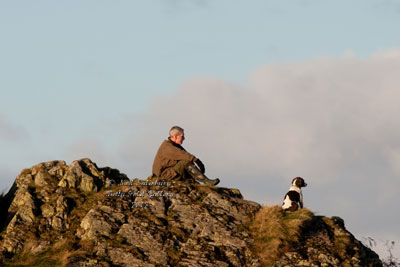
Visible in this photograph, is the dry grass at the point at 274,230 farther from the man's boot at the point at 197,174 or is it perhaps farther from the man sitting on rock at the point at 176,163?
the man sitting on rock at the point at 176,163

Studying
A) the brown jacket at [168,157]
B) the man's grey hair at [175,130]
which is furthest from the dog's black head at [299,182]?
the man's grey hair at [175,130]

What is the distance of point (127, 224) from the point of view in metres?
20.5

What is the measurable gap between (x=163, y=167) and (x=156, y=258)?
5.25m

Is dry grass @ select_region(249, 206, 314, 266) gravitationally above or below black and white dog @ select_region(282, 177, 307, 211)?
below

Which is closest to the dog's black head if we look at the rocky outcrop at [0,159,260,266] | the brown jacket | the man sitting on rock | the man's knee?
the rocky outcrop at [0,159,260,266]

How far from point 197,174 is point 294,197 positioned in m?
3.81

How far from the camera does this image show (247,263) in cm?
1967

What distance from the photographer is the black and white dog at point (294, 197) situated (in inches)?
902

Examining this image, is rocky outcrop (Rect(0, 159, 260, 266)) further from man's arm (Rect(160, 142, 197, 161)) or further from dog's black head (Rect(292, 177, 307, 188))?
Answer: dog's black head (Rect(292, 177, 307, 188))

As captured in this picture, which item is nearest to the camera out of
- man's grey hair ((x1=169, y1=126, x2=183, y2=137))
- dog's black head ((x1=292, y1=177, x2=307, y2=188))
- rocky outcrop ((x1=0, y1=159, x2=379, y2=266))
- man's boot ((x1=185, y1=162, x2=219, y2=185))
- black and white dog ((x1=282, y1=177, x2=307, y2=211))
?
rocky outcrop ((x1=0, y1=159, x2=379, y2=266))

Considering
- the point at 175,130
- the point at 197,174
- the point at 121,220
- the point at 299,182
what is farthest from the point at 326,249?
the point at 175,130

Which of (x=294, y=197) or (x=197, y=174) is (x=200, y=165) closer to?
(x=197, y=174)

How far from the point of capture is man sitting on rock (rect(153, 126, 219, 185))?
2341 cm

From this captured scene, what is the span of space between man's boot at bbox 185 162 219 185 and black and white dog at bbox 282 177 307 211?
277cm
